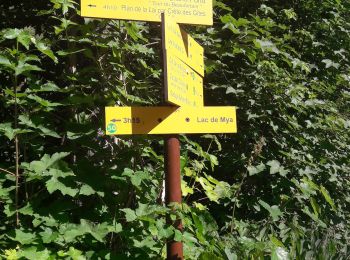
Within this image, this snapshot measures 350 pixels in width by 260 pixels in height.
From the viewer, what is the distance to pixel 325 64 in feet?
14.5

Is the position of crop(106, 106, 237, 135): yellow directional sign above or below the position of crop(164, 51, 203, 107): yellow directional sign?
below

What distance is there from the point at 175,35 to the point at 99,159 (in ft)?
3.48

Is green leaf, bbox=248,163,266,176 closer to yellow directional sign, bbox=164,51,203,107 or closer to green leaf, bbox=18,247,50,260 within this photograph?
yellow directional sign, bbox=164,51,203,107

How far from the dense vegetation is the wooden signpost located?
0.24 metres

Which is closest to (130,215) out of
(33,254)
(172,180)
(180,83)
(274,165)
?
(172,180)

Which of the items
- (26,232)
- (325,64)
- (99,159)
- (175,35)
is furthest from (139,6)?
(325,64)

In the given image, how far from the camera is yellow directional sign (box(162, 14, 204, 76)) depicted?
1.95 metres

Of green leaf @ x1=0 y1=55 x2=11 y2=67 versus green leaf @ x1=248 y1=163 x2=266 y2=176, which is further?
green leaf @ x1=248 y1=163 x2=266 y2=176

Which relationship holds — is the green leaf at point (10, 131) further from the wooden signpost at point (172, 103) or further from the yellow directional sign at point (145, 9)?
the yellow directional sign at point (145, 9)

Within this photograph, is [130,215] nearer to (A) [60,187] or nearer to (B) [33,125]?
(A) [60,187]

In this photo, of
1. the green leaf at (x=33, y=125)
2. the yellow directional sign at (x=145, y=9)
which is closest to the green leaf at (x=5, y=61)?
the green leaf at (x=33, y=125)

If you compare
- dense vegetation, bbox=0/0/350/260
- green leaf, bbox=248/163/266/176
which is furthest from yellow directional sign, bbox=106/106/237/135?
green leaf, bbox=248/163/266/176

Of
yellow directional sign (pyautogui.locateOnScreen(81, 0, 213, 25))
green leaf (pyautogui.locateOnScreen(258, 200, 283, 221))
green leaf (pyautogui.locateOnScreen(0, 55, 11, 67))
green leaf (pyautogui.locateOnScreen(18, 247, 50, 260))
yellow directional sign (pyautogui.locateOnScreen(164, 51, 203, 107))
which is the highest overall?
yellow directional sign (pyautogui.locateOnScreen(81, 0, 213, 25))

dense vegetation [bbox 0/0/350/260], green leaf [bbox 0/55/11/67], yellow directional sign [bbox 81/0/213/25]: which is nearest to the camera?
yellow directional sign [bbox 81/0/213/25]
